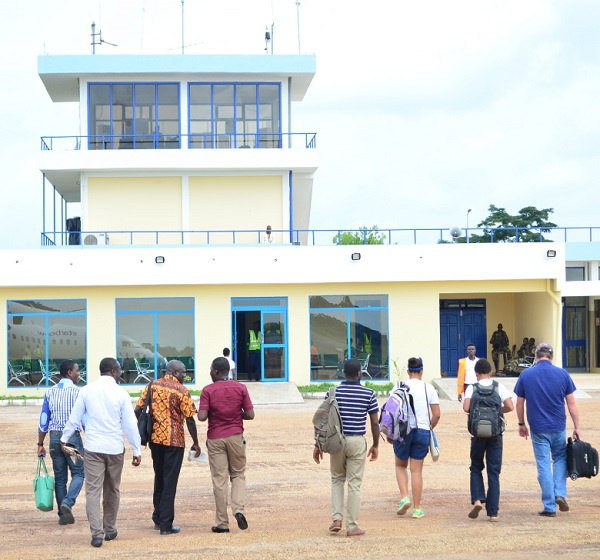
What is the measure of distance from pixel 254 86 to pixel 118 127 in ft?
15.0

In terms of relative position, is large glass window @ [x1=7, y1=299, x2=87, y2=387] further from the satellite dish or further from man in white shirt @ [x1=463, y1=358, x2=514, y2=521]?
man in white shirt @ [x1=463, y1=358, x2=514, y2=521]

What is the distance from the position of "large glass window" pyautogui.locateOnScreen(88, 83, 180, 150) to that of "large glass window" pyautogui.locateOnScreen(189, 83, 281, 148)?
660mm

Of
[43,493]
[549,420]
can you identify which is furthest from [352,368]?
[43,493]

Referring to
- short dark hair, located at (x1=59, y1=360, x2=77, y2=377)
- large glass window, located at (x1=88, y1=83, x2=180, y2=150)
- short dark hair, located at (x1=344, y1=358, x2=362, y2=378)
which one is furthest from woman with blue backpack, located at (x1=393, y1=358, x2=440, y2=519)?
large glass window, located at (x1=88, y1=83, x2=180, y2=150)

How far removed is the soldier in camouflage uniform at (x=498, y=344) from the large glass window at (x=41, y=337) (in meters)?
12.7

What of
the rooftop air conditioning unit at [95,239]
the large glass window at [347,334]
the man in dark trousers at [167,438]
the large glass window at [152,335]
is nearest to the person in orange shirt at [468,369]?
the large glass window at [347,334]

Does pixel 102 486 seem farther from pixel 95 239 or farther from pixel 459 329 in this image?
pixel 459 329

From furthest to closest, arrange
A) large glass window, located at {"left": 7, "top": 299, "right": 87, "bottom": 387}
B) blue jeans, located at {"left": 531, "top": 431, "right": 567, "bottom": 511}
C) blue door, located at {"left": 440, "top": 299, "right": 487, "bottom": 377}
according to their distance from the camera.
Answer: blue door, located at {"left": 440, "top": 299, "right": 487, "bottom": 377} → large glass window, located at {"left": 7, "top": 299, "right": 87, "bottom": 387} → blue jeans, located at {"left": 531, "top": 431, "right": 567, "bottom": 511}

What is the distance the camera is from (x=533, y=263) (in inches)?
1141

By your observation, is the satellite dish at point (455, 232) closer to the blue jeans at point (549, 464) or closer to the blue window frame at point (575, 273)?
the blue window frame at point (575, 273)

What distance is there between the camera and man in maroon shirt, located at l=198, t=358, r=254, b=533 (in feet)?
32.9

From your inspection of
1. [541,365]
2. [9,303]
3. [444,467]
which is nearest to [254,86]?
[9,303]

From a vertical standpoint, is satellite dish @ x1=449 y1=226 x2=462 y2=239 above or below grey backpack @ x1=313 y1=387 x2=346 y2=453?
above

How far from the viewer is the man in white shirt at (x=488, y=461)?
1028cm
